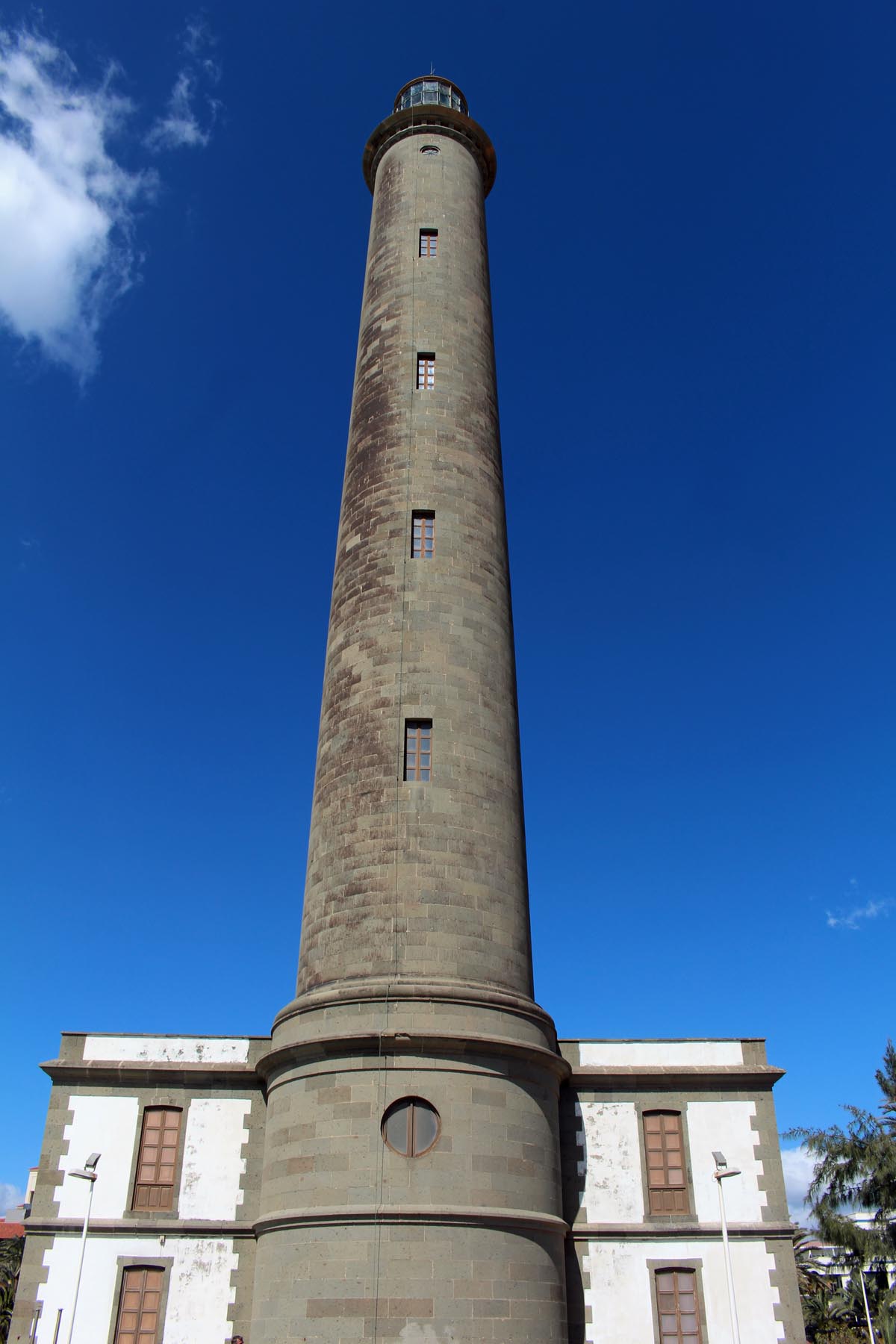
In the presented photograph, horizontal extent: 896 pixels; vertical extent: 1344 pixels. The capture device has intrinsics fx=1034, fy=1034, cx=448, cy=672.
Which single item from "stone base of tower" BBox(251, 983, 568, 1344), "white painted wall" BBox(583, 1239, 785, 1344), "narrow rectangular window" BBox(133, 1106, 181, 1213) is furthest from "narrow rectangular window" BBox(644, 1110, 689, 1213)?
"narrow rectangular window" BBox(133, 1106, 181, 1213)

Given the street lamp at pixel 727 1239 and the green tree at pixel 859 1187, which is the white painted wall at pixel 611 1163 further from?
the green tree at pixel 859 1187

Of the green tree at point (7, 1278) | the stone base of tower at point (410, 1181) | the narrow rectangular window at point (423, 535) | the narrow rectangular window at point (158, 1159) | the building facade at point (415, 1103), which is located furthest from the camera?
the green tree at point (7, 1278)

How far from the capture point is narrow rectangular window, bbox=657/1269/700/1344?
16812 mm

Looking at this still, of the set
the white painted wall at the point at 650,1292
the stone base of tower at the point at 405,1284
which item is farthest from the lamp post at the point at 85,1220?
the white painted wall at the point at 650,1292

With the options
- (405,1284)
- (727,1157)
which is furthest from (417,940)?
(727,1157)

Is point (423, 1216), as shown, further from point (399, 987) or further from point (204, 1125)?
point (204, 1125)

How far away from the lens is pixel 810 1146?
31.4m

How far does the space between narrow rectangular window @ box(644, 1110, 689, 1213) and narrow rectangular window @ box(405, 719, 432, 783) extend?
751 centimetres

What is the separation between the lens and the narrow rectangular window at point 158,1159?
693 inches

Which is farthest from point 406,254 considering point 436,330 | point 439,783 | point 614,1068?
point 614,1068

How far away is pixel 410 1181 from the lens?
46.2ft

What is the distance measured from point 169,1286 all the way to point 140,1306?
1.74 ft

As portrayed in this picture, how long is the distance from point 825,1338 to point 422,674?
27.3 meters

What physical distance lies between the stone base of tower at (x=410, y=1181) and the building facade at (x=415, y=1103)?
0.12 feet
